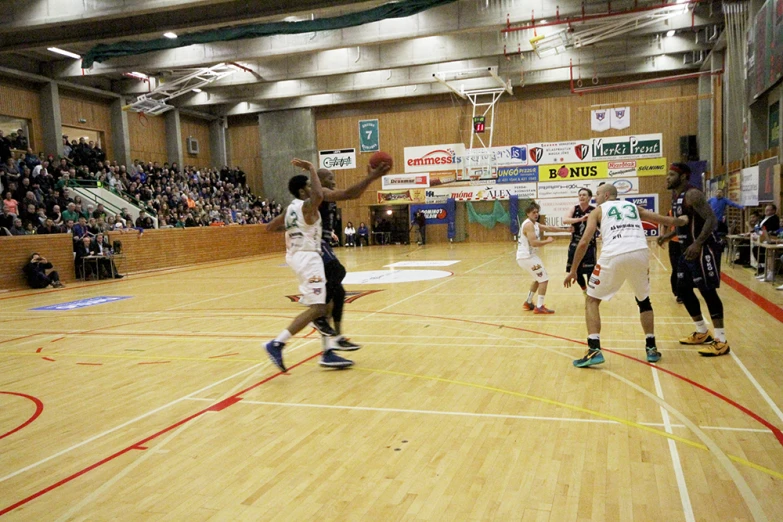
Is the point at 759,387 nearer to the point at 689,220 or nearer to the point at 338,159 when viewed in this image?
the point at 689,220

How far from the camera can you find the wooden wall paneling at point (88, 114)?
84.0 ft

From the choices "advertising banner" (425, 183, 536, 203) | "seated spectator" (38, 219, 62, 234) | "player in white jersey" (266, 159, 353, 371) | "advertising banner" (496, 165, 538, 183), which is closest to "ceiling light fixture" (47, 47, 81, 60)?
"seated spectator" (38, 219, 62, 234)

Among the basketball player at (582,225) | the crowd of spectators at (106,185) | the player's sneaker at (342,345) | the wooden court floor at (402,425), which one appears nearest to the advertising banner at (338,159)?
the crowd of spectators at (106,185)

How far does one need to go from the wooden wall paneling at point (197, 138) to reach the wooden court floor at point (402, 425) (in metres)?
26.1

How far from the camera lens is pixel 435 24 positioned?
1867 cm

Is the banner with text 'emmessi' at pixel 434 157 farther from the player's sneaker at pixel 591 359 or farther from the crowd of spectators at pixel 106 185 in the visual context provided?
the player's sneaker at pixel 591 359

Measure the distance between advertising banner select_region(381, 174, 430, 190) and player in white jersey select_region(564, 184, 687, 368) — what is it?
25188mm

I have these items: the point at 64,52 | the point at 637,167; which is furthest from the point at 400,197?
the point at 64,52

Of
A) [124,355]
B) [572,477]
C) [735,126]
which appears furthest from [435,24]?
[572,477]

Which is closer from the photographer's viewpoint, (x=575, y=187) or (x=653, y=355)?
(x=653, y=355)

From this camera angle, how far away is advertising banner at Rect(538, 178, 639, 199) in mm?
27578

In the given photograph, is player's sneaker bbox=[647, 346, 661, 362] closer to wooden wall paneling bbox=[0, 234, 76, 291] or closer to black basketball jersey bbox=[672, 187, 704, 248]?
black basketball jersey bbox=[672, 187, 704, 248]

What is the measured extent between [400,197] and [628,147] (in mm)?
11544

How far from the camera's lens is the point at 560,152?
1121 inches
